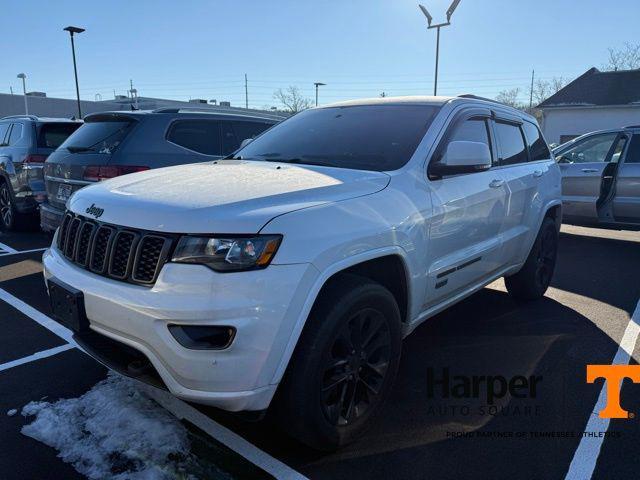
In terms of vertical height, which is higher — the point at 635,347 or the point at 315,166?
the point at 315,166

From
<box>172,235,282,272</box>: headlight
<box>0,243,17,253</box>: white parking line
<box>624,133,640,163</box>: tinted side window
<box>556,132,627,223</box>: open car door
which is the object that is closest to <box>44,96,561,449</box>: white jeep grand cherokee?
<box>172,235,282,272</box>: headlight

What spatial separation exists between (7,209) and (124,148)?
417 cm

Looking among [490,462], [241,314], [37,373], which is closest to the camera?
[241,314]

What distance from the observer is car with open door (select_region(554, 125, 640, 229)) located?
296 inches

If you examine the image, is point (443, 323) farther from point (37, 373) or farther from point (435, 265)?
point (37, 373)

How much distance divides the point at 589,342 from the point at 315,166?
108 inches

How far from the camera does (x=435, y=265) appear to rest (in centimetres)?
320

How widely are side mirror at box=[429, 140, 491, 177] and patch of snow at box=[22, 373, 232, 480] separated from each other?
2.16 meters

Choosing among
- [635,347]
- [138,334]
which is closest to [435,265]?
[138,334]

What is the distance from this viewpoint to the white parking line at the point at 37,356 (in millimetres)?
3600

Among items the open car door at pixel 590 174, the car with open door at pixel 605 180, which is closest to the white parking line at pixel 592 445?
the car with open door at pixel 605 180

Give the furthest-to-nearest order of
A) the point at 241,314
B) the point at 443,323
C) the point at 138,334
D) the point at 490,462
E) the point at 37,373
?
1. the point at 443,323
2. the point at 37,373
3. the point at 490,462
4. the point at 138,334
5. the point at 241,314

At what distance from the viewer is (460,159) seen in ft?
10.2

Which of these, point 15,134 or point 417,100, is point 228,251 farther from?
point 15,134
